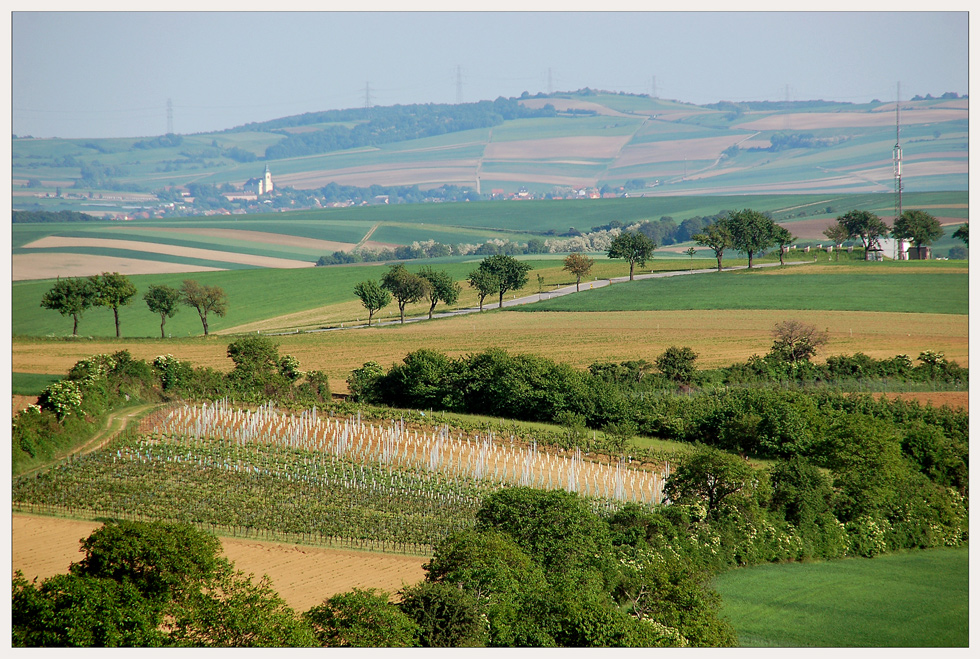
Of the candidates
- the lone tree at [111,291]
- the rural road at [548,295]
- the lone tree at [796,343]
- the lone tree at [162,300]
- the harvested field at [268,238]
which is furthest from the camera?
the harvested field at [268,238]

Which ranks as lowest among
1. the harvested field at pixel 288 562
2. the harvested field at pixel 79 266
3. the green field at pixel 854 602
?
the green field at pixel 854 602

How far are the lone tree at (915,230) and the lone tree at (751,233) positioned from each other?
1282 centimetres

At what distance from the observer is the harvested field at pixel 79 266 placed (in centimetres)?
9319

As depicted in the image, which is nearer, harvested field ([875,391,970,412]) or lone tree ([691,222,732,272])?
harvested field ([875,391,970,412])

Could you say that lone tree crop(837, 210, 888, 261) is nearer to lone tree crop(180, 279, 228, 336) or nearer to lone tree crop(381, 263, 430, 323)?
lone tree crop(381, 263, 430, 323)

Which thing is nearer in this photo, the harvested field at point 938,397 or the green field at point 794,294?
the harvested field at point 938,397

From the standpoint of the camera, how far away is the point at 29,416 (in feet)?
113

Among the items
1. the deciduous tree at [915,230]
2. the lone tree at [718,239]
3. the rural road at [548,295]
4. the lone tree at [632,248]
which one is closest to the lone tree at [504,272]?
the rural road at [548,295]

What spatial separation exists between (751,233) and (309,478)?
71358mm

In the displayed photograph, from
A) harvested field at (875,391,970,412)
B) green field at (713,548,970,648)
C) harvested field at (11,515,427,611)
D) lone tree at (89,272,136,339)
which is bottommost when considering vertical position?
green field at (713,548,970,648)

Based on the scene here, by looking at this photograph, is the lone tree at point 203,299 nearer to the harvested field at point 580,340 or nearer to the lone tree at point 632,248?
the harvested field at point 580,340

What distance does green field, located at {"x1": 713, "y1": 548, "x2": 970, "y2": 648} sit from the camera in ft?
69.1

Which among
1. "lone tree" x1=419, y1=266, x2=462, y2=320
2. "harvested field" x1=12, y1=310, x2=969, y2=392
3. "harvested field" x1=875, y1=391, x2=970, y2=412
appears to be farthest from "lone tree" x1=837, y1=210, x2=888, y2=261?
"harvested field" x1=875, y1=391, x2=970, y2=412

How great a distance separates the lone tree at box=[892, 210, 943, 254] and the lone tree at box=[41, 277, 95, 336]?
252 feet
